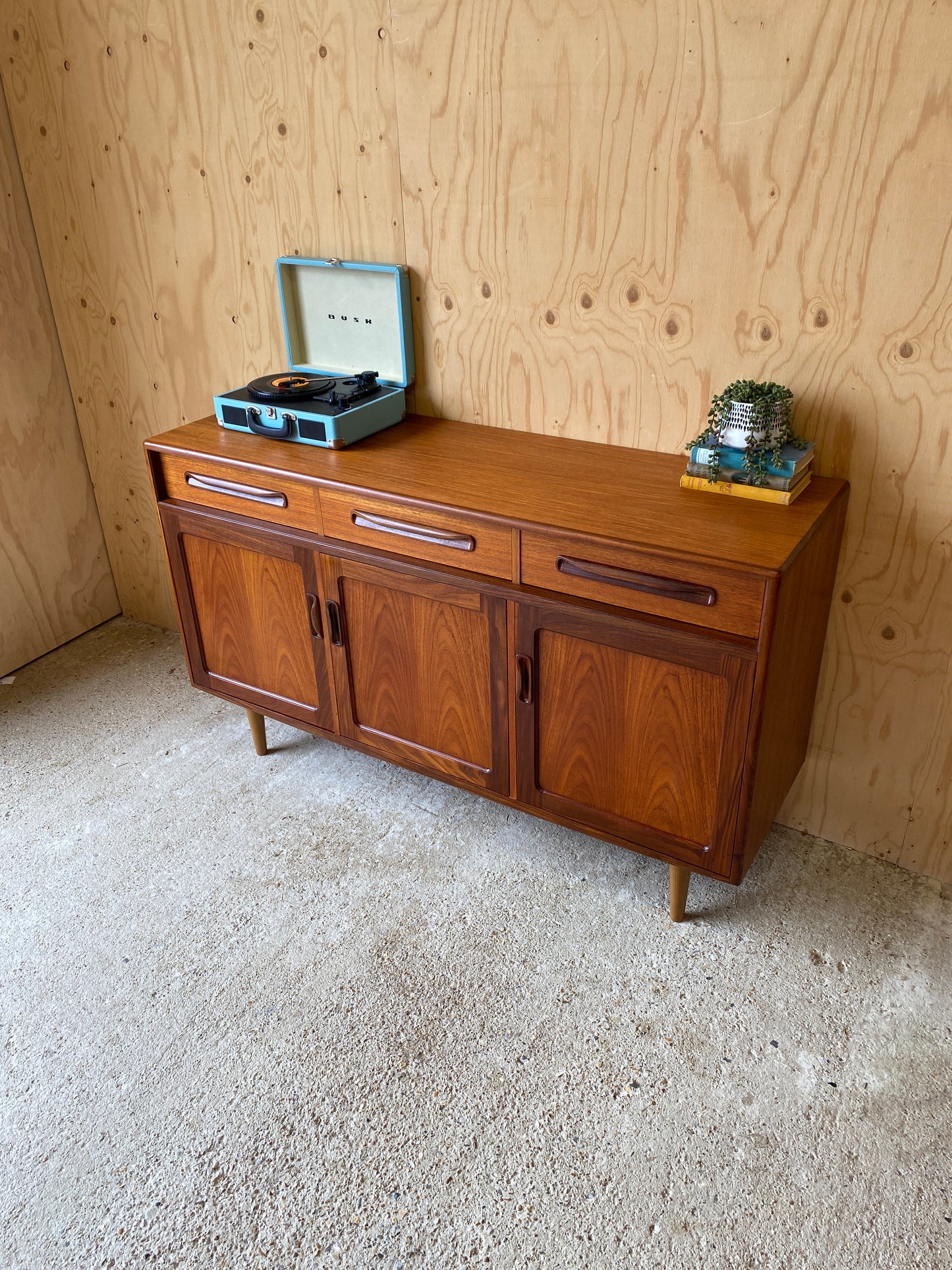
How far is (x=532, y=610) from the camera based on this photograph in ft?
5.62

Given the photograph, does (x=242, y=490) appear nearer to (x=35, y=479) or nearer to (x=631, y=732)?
(x=631, y=732)

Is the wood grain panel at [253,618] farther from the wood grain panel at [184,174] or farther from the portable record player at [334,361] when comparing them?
the wood grain panel at [184,174]

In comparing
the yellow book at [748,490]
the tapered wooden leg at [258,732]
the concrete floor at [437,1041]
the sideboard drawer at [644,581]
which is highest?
the yellow book at [748,490]

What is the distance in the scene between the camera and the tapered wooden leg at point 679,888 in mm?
1849

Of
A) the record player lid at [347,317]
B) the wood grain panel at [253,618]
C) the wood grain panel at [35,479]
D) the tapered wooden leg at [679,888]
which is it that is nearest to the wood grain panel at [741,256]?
the record player lid at [347,317]

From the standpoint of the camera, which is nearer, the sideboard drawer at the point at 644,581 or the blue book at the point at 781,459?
the sideboard drawer at the point at 644,581

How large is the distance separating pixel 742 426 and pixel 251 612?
1.19 meters

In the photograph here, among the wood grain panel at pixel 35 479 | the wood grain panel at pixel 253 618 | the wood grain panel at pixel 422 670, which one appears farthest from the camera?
the wood grain panel at pixel 35 479

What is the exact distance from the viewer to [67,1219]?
1435mm

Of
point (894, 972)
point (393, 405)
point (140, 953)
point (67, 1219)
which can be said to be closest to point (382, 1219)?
point (67, 1219)

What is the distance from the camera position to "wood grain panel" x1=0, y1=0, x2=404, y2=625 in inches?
79.0

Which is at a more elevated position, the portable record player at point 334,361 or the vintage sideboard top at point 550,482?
the portable record player at point 334,361

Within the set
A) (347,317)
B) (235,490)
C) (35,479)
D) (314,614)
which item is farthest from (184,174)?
(314,614)

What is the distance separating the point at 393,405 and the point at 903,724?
4.32 feet
